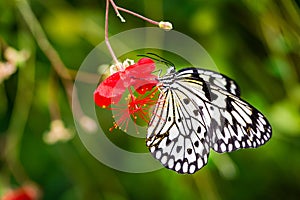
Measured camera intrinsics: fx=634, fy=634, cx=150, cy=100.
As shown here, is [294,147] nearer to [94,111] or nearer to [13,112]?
[94,111]

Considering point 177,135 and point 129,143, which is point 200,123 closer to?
point 177,135

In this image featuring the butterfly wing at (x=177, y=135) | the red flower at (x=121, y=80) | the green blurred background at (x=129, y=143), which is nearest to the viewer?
the red flower at (x=121, y=80)

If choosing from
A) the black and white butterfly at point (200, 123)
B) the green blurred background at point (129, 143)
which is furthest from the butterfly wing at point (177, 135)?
the green blurred background at point (129, 143)

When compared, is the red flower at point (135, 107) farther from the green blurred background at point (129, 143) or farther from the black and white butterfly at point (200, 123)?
the green blurred background at point (129, 143)

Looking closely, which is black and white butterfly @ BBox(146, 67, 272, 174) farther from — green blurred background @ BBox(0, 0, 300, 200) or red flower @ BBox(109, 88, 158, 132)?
green blurred background @ BBox(0, 0, 300, 200)

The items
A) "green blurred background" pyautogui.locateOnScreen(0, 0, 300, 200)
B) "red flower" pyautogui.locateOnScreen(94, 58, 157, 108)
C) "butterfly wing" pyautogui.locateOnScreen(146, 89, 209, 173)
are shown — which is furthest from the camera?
"green blurred background" pyautogui.locateOnScreen(0, 0, 300, 200)

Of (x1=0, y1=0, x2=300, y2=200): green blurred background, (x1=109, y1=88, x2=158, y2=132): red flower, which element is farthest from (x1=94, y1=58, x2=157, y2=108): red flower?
(x1=0, y1=0, x2=300, y2=200): green blurred background
